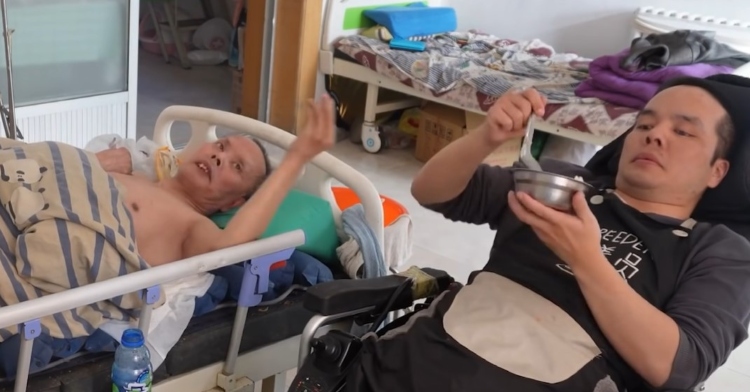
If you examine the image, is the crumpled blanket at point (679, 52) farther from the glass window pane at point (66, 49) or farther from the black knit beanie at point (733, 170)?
the glass window pane at point (66, 49)

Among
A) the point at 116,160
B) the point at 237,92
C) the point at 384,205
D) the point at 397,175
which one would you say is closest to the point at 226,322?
the point at 116,160

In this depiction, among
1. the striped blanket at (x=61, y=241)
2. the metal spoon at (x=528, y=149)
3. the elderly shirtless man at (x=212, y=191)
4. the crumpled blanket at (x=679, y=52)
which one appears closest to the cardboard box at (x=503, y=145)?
the crumpled blanket at (x=679, y=52)

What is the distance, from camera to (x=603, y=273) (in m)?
1.32

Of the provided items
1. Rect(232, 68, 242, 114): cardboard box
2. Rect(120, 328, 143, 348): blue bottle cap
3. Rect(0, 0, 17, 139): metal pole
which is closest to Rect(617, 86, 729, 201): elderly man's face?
Rect(120, 328, 143, 348): blue bottle cap

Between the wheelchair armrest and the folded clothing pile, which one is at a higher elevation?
the folded clothing pile

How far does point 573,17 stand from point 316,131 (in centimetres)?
356

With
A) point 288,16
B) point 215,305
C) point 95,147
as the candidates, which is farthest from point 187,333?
point 288,16

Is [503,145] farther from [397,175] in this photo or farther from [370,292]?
[370,292]

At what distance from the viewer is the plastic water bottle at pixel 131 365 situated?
4.48 ft

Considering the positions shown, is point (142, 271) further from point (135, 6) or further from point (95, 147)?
point (135, 6)

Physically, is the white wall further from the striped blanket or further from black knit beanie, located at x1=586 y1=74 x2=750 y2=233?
the striped blanket

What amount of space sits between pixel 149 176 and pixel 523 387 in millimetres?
1159

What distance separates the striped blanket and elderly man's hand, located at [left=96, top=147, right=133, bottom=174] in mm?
368

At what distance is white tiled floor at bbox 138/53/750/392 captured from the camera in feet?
9.12
